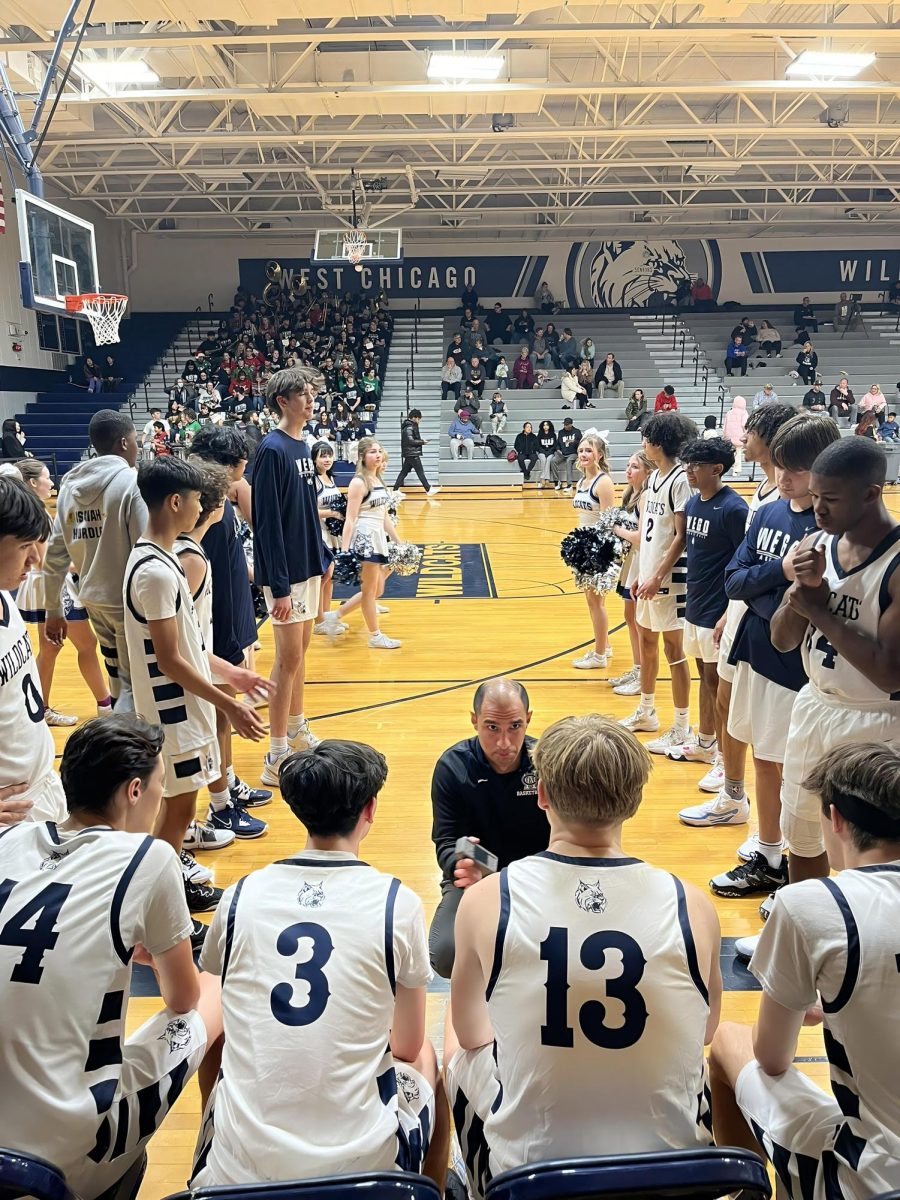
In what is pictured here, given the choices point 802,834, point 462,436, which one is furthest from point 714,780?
point 462,436

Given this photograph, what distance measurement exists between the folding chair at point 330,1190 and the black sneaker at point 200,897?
2.20 metres

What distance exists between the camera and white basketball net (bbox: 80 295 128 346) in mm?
9039

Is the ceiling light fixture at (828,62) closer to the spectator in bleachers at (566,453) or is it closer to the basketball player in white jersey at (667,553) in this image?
the spectator in bleachers at (566,453)

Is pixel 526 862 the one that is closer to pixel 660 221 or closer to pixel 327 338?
pixel 327 338

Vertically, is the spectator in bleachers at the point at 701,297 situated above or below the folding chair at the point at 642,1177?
above

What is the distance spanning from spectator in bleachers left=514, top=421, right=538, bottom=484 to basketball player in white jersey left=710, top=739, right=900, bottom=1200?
59.6ft

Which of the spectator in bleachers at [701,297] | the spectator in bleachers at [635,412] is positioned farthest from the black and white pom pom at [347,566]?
the spectator in bleachers at [701,297]

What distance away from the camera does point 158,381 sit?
25.2 meters

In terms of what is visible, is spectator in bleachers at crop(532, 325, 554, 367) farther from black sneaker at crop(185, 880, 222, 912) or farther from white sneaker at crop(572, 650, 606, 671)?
black sneaker at crop(185, 880, 222, 912)

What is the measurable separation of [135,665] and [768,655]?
2.35 m

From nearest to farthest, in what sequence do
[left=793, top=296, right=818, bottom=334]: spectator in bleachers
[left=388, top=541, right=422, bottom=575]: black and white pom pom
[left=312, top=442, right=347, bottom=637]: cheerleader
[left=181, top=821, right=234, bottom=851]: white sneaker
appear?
[left=181, top=821, right=234, bottom=851]: white sneaker
[left=388, top=541, right=422, bottom=575]: black and white pom pom
[left=312, top=442, right=347, bottom=637]: cheerleader
[left=793, top=296, right=818, bottom=334]: spectator in bleachers

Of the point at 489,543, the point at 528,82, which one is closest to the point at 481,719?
the point at 489,543

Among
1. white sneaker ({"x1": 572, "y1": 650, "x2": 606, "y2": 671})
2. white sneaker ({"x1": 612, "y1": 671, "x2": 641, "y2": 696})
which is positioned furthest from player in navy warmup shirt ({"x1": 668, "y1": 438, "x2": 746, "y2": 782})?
white sneaker ({"x1": 572, "y1": 650, "x2": 606, "y2": 671})

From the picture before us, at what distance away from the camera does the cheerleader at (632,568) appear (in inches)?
229
